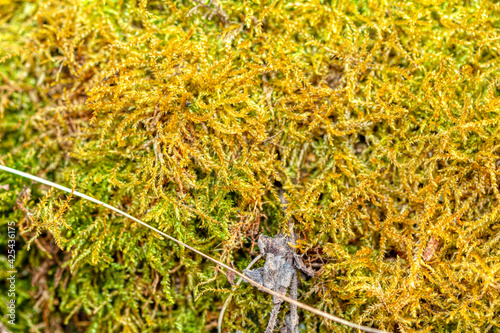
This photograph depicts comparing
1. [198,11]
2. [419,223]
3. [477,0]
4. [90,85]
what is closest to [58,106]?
[90,85]

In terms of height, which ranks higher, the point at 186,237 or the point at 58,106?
the point at 58,106

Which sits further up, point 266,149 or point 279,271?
point 266,149

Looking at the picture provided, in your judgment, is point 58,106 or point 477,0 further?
point 58,106

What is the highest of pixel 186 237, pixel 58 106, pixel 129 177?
pixel 58 106

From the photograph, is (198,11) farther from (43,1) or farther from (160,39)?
(43,1)
